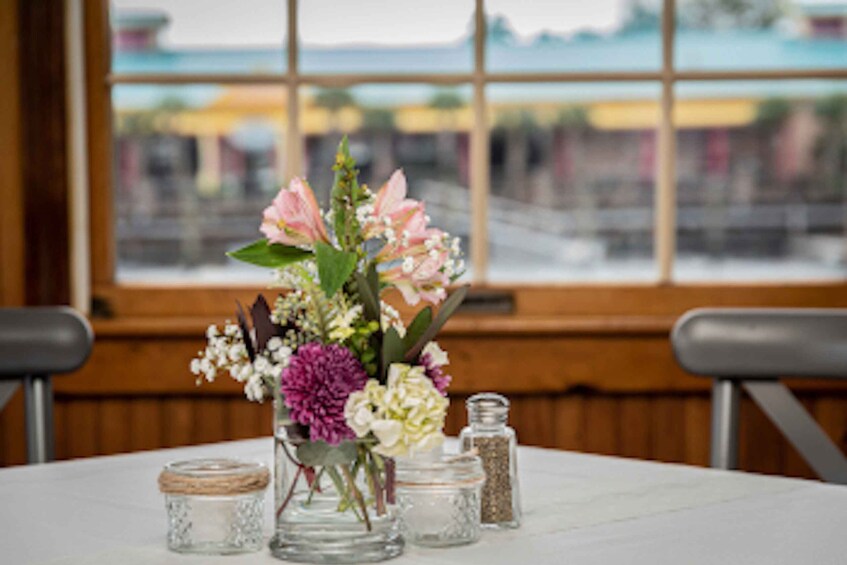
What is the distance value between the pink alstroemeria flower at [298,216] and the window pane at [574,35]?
1605mm

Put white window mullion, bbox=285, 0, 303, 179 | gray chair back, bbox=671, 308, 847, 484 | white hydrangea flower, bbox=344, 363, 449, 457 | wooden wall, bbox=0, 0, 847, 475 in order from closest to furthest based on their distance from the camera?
white hydrangea flower, bbox=344, 363, 449, 457 → gray chair back, bbox=671, 308, 847, 484 → wooden wall, bbox=0, 0, 847, 475 → white window mullion, bbox=285, 0, 303, 179

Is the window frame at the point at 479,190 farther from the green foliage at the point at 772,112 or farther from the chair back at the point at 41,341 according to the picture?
the chair back at the point at 41,341

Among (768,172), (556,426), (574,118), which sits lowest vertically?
(556,426)

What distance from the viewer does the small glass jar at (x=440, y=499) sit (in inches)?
45.5

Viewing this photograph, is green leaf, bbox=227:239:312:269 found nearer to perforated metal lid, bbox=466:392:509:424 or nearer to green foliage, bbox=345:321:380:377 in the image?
green foliage, bbox=345:321:380:377

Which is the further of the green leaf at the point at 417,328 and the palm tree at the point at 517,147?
the palm tree at the point at 517,147

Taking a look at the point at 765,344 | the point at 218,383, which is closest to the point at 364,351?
the point at 765,344

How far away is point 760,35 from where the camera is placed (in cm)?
267

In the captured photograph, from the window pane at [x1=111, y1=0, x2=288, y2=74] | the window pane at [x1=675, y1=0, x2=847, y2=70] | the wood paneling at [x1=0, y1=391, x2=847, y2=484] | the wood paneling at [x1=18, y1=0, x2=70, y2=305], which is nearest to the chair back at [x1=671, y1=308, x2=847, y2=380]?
the wood paneling at [x1=0, y1=391, x2=847, y2=484]

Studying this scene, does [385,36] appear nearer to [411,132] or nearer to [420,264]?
[411,132]

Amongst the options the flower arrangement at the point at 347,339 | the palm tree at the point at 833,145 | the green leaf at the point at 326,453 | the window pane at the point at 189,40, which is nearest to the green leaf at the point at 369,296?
the flower arrangement at the point at 347,339

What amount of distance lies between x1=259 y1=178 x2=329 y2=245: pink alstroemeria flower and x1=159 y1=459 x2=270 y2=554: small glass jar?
201mm

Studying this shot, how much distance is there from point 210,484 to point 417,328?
210mm

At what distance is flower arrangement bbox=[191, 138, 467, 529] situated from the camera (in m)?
1.07
